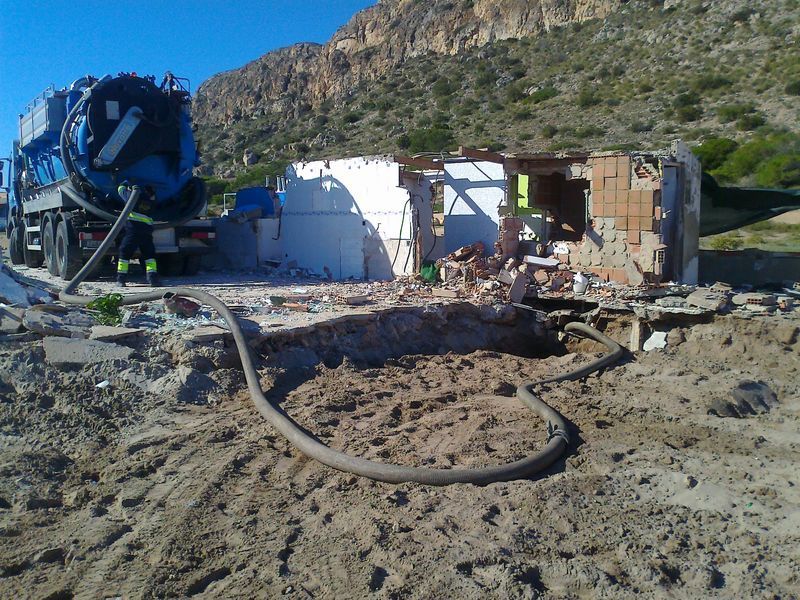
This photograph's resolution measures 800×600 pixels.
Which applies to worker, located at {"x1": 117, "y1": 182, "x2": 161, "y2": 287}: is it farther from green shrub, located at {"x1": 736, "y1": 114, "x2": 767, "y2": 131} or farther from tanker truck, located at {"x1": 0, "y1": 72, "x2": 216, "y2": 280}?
green shrub, located at {"x1": 736, "y1": 114, "x2": 767, "y2": 131}

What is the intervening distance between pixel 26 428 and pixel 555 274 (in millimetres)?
8802

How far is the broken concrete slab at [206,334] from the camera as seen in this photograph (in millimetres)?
7418

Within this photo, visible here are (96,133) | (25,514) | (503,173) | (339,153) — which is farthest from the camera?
(339,153)

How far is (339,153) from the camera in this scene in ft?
129

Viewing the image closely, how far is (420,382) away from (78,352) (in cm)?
375

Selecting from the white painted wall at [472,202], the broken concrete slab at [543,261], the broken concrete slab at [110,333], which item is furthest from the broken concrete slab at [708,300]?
the broken concrete slab at [110,333]

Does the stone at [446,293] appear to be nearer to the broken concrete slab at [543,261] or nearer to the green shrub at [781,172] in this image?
the broken concrete slab at [543,261]

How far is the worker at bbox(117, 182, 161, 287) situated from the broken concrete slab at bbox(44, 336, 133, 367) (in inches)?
213

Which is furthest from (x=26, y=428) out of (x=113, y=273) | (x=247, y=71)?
(x=247, y=71)

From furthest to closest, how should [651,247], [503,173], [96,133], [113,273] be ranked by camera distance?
[113,273] < [503,173] < [96,133] < [651,247]

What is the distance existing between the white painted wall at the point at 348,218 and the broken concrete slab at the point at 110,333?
689cm

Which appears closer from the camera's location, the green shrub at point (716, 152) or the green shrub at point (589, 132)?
the green shrub at point (716, 152)

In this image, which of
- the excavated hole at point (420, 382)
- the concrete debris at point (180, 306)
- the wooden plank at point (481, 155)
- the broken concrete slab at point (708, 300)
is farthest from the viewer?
the wooden plank at point (481, 155)

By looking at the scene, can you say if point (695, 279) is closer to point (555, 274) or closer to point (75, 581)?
point (555, 274)
